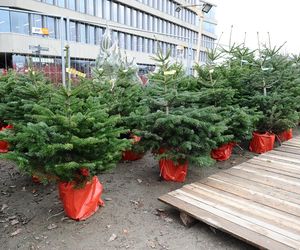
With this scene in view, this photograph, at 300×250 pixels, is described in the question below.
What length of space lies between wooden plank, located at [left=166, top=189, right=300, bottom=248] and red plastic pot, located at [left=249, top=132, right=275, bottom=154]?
290 centimetres

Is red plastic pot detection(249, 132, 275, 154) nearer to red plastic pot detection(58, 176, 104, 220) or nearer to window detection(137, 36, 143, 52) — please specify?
red plastic pot detection(58, 176, 104, 220)

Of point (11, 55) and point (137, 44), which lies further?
point (137, 44)

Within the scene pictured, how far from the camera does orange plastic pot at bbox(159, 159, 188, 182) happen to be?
3998mm

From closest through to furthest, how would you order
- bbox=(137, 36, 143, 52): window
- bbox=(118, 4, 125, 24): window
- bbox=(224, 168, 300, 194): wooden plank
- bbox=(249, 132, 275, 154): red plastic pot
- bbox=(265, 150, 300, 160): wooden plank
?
bbox=(224, 168, 300, 194): wooden plank
bbox=(265, 150, 300, 160): wooden plank
bbox=(249, 132, 275, 154): red plastic pot
bbox=(118, 4, 125, 24): window
bbox=(137, 36, 143, 52): window

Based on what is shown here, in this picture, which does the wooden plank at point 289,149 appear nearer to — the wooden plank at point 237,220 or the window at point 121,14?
the wooden plank at point 237,220

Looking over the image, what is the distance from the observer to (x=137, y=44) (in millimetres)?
32500

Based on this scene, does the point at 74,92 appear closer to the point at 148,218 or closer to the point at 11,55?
the point at 148,218

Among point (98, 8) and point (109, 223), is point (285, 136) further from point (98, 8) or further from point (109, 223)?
point (98, 8)

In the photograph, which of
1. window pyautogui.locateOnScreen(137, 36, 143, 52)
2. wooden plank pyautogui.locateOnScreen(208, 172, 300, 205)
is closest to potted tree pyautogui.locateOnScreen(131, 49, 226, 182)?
wooden plank pyautogui.locateOnScreen(208, 172, 300, 205)

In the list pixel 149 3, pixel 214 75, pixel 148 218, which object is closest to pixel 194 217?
pixel 148 218

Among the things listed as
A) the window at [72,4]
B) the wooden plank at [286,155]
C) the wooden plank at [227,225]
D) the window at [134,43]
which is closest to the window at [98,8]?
the window at [72,4]

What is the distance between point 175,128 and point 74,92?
1411mm

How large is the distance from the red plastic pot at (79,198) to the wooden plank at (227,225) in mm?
736

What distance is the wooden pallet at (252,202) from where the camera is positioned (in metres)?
2.54
